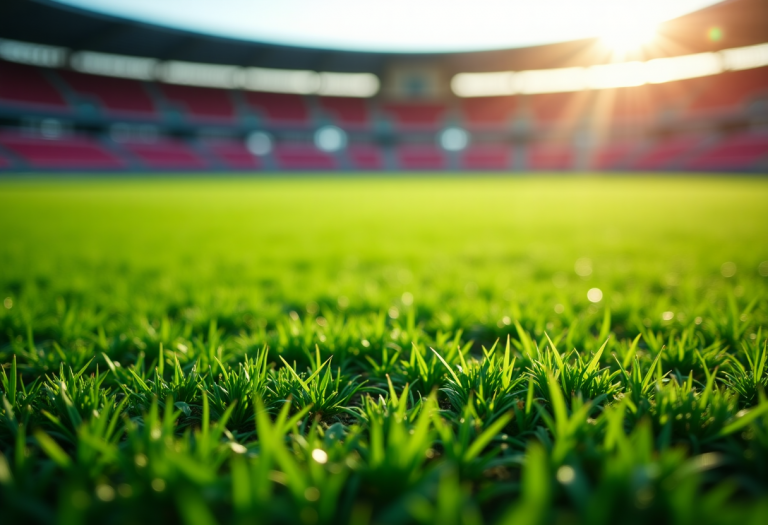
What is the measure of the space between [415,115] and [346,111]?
7.44 m

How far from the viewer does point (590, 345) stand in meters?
1.61

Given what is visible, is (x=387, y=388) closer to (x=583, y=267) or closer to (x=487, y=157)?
(x=583, y=267)

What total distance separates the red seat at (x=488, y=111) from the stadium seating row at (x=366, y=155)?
231cm

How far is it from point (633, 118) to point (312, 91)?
31.5 meters

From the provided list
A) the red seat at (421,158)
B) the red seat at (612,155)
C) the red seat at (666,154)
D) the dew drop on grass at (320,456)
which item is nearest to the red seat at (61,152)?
the red seat at (421,158)

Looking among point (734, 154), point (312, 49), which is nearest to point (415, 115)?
point (312, 49)

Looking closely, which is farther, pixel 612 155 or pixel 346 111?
pixel 346 111

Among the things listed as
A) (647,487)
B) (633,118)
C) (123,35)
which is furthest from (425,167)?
(647,487)

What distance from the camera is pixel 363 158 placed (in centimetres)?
4009

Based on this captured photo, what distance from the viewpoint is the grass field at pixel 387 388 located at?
754 millimetres

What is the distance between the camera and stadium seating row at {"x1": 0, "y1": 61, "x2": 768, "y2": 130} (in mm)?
29406

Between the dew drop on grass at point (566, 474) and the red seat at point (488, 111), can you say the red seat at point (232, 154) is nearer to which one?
the red seat at point (488, 111)

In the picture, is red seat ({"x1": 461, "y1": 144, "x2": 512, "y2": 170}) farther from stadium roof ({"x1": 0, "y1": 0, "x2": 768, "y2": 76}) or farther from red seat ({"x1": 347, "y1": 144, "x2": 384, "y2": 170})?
red seat ({"x1": 347, "y1": 144, "x2": 384, "y2": 170})

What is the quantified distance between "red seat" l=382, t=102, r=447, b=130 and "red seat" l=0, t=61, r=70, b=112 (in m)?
28.1
